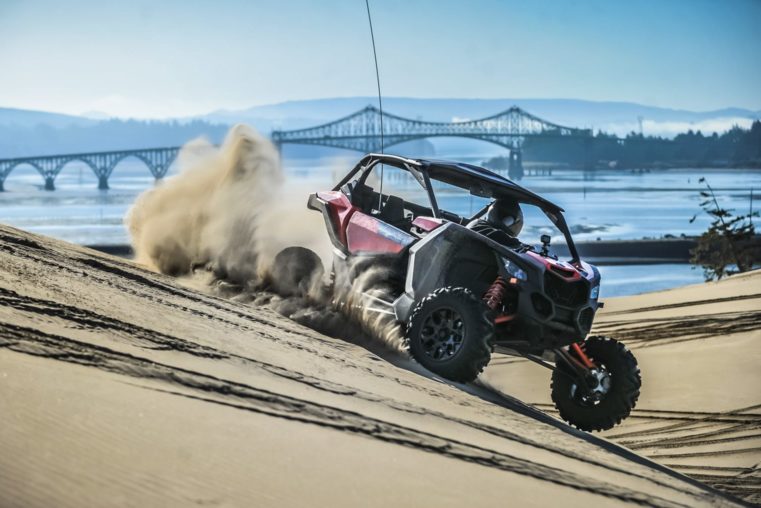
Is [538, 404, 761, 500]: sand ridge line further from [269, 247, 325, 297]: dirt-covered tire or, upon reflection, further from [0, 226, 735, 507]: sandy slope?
[269, 247, 325, 297]: dirt-covered tire

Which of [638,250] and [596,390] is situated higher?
[596,390]

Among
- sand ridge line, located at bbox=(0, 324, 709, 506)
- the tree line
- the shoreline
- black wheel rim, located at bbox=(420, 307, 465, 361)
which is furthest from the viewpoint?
the tree line

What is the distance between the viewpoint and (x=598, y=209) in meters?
116

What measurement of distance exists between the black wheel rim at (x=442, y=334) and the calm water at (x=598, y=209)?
3757 cm

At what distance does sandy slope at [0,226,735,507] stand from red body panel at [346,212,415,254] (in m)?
1.16

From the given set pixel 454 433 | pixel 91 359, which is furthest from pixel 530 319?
pixel 91 359

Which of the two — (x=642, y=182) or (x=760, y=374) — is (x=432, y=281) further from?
(x=642, y=182)

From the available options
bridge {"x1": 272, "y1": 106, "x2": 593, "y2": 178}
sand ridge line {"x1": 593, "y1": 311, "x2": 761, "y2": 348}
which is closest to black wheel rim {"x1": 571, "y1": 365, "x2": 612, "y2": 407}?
sand ridge line {"x1": 593, "y1": 311, "x2": 761, "y2": 348}

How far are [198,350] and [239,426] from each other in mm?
1531

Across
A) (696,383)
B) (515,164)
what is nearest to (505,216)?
(696,383)

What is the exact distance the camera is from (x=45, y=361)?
206 inches

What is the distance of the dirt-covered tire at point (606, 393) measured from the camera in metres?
8.02

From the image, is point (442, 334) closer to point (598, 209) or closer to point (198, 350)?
point (198, 350)

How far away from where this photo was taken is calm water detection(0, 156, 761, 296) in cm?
6000
